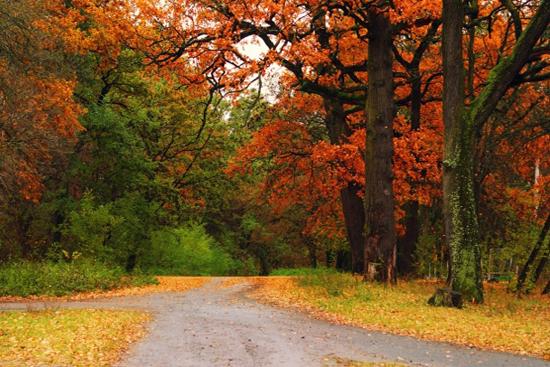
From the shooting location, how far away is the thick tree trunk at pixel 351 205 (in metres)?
23.3

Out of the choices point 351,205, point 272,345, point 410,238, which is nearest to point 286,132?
point 351,205

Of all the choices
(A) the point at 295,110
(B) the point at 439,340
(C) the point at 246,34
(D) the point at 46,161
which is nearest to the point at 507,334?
(B) the point at 439,340

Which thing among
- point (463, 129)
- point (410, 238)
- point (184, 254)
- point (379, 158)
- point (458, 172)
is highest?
point (463, 129)

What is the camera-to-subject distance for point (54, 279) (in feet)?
64.2

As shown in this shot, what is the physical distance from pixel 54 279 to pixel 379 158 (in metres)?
11.7

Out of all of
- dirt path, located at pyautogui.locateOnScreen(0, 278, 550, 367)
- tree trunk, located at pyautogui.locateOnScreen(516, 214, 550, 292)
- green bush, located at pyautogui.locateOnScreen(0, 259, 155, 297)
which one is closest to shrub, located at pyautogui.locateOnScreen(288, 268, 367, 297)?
dirt path, located at pyautogui.locateOnScreen(0, 278, 550, 367)

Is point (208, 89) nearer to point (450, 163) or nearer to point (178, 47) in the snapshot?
point (178, 47)

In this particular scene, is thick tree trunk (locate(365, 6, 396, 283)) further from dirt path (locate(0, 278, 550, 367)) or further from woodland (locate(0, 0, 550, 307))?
dirt path (locate(0, 278, 550, 367))

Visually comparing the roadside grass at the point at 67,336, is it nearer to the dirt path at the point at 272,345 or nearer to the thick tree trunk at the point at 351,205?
the dirt path at the point at 272,345

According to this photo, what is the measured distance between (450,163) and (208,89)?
27.0 feet

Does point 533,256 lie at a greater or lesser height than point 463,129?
lesser

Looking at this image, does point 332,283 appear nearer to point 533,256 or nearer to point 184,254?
point 533,256

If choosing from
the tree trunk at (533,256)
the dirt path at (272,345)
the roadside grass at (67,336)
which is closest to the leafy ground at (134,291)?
the roadside grass at (67,336)

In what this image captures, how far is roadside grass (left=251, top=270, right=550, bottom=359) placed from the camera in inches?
429
